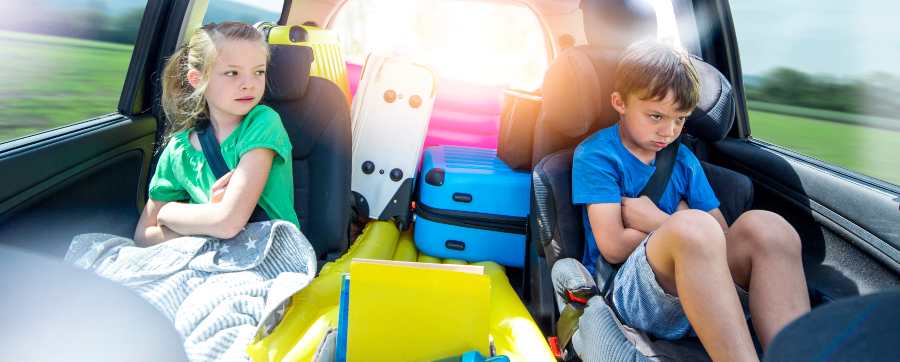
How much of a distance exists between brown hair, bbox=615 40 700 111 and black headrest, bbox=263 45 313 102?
1.00 metres

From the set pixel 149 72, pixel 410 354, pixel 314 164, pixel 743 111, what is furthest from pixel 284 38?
pixel 410 354

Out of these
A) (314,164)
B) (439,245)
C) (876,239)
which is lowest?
(439,245)

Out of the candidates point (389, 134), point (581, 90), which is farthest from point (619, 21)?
point (389, 134)

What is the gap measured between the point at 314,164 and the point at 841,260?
1.55m

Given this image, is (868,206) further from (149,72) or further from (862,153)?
(149,72)

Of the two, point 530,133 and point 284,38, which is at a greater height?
point 284,38

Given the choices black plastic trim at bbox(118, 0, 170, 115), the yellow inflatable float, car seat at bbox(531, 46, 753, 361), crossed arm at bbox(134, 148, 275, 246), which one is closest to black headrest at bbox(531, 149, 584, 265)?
car seat at bbox(531, 46, 753, 361)

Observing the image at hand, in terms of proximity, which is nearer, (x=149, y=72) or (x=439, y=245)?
(x=149, y=72)

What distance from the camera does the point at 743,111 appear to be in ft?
8.29

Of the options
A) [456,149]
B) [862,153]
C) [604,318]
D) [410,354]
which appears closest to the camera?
[410,354]

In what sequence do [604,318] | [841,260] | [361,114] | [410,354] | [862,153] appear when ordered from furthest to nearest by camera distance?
[361,114] < [862,153] < [841,260] < [604,318] < [410,354]

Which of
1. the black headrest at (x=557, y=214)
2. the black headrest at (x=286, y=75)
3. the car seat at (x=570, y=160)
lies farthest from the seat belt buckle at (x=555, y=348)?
the black headrest at (x=286, y=75)

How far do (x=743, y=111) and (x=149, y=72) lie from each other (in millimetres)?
2219

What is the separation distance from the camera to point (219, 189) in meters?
1.77
